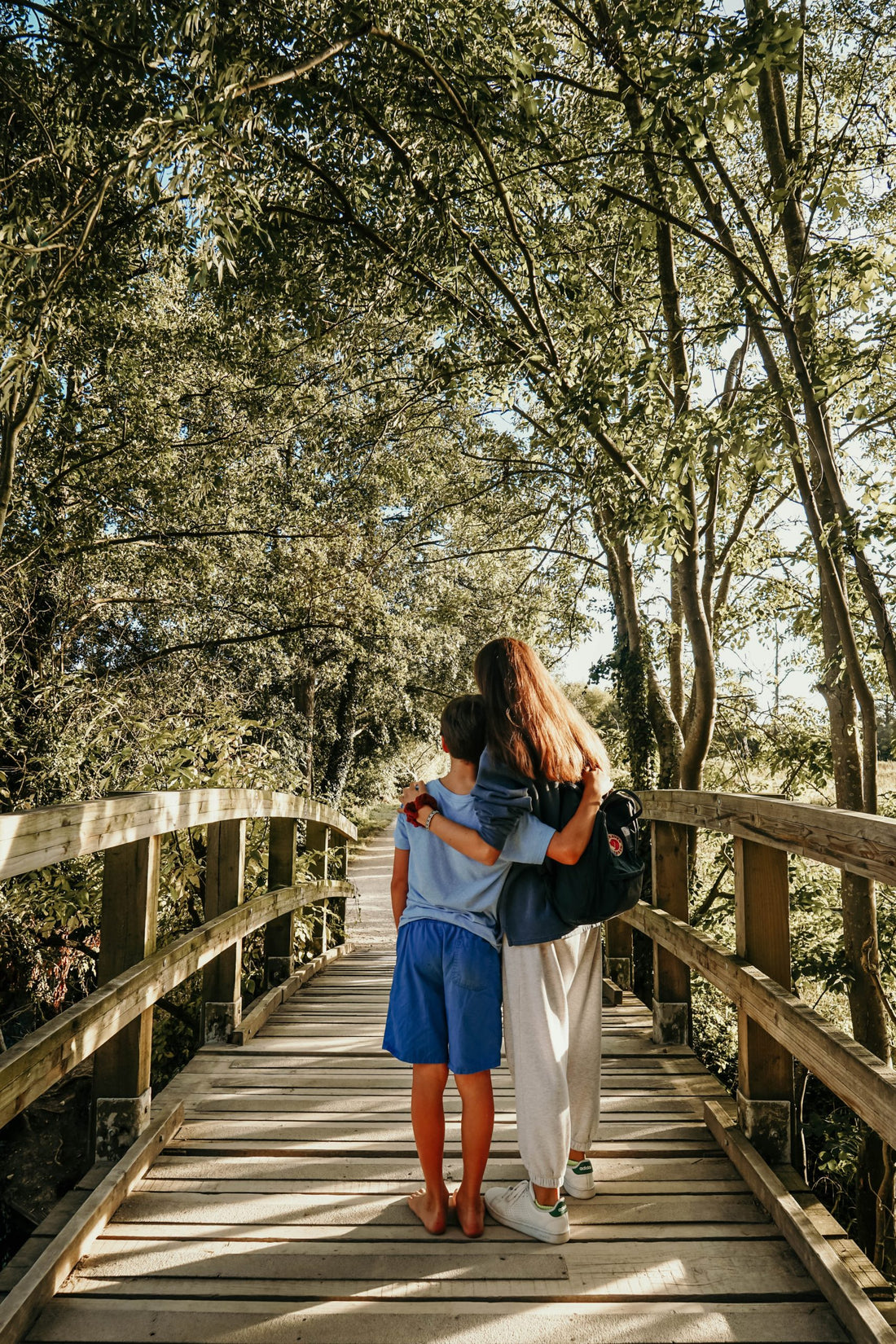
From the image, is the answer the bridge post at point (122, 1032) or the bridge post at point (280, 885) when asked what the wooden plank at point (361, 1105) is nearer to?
the bridge post at point (122, 1032)

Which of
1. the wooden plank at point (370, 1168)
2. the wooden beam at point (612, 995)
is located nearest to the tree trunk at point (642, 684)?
the wooden beam at point (612, 995)

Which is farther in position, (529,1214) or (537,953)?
(537,953)

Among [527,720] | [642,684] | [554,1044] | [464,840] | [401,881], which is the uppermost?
[642,684]

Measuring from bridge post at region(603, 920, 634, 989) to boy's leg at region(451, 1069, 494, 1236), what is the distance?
9.63ft

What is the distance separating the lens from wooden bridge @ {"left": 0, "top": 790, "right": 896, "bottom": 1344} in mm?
1986

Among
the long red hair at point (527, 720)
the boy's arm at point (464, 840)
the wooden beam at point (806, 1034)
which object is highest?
the long red hair at point (527, 720)

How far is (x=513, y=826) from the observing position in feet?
7.82

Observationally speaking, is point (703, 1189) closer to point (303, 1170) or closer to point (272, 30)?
point (303, 1170)

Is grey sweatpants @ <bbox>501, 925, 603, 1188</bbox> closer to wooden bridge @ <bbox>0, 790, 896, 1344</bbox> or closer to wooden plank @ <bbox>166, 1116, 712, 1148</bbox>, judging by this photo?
wooden bridge @ <bbox>0, 790, 896, 1344</bbox>

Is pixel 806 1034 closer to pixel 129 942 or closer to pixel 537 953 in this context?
pixel 537 953

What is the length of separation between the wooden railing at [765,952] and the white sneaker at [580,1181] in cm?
57

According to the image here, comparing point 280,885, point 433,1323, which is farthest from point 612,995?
point 433,1323

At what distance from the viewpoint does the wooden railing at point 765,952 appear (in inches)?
79.4

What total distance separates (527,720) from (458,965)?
70 cm
